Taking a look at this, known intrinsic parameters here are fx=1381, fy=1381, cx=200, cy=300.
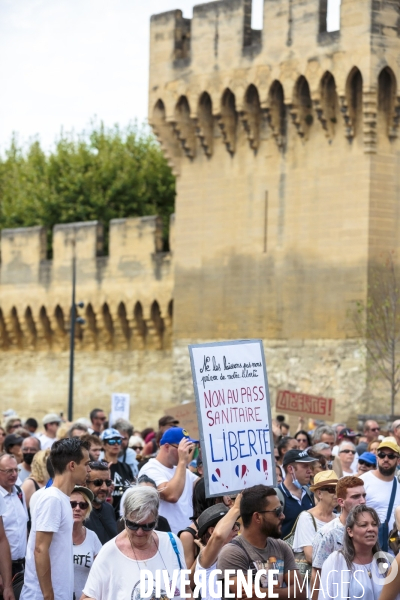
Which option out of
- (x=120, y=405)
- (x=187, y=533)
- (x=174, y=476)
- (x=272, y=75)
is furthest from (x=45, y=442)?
(x=272, y=75)

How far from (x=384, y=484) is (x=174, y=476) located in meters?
1.74

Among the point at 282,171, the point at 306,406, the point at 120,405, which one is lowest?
the point at 120,405

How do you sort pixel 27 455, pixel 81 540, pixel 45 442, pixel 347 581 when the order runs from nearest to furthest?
pixel 347 581, pixel 81 540, pixel 27 455, pixel 45 442

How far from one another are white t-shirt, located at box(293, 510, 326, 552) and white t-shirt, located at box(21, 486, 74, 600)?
168cm

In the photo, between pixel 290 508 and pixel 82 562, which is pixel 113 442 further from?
pixel 82 562

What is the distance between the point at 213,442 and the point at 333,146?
16126 mm

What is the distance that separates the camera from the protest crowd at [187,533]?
6.57m

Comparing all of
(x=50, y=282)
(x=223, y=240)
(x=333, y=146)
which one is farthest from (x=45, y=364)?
(x=333, y=146)

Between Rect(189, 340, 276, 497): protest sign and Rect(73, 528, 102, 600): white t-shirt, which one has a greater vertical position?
Rect(189, 340, 276, 497): protest sign

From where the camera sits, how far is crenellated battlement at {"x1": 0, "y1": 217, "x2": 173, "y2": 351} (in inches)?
1168

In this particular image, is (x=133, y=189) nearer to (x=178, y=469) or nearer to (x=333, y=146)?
(x=333, y=146)

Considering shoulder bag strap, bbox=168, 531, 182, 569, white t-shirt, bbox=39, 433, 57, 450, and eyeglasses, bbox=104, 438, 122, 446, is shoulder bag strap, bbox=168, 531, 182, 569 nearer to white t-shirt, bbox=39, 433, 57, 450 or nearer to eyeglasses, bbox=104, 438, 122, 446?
eyeglasses, bbox=104, 438, 122, 446

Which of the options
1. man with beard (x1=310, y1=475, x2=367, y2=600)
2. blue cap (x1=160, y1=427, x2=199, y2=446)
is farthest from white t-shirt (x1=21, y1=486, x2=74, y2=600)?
blue cap (x1=160, y1=427, x2=199, y2=446)

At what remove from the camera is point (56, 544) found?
7.30 metres
